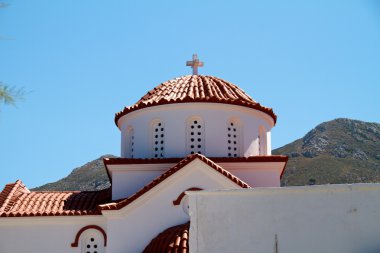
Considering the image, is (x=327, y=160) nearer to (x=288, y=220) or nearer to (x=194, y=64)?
(x=194, y=64)

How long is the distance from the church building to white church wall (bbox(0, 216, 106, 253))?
3 centimetres

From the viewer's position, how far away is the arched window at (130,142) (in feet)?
64.5

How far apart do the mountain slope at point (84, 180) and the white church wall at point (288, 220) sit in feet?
152

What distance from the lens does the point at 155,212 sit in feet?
53.8

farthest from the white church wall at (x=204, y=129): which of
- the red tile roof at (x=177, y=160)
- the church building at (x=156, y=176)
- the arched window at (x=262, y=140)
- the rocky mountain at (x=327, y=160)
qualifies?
the rocky mountain at (x=327, y=160)

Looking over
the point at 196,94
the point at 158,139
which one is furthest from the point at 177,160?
the point at 196,94

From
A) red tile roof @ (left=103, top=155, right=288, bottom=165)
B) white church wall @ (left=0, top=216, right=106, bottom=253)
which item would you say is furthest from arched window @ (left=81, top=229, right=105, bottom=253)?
red tile roof @ (left=103, top=155, right=288, bottom=165)

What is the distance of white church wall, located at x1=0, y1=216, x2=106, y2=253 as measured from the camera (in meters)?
17.5

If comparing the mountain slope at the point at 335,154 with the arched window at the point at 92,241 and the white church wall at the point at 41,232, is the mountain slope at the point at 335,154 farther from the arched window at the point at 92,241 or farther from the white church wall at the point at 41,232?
the white church wall at the point at 41,232

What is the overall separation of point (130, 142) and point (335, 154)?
142ft

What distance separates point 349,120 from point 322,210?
196ft

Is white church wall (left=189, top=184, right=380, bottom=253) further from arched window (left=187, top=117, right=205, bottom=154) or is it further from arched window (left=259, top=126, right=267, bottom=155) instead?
arched window (left=259, top=126, right=267, bottom=155)

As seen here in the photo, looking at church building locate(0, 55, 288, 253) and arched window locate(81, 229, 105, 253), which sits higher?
church building locate(0, 55, 288, 253)

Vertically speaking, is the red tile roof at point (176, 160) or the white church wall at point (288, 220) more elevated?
the red tile roof at point (176, 160)
